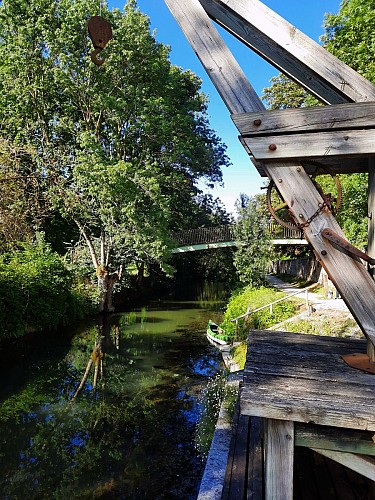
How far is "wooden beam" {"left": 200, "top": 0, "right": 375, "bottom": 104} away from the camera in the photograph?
6.03 ft

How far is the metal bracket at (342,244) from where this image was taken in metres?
1.73

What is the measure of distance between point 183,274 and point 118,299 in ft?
52.1

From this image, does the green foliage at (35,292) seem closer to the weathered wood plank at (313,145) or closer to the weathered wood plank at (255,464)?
the weathered wood plank at (255,464)

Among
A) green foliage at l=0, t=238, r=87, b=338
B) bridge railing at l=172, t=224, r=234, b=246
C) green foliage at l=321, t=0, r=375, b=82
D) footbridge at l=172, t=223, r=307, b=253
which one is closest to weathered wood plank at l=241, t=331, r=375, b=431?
green foliage at l=321, t=0, r=375, b=82

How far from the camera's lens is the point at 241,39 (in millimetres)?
2104

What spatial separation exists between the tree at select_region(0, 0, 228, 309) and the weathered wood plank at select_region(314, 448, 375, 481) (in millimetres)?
13639

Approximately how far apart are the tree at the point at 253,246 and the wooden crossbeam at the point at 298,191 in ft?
50.7

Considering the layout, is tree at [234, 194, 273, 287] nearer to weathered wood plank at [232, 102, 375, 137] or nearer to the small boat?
the small boat

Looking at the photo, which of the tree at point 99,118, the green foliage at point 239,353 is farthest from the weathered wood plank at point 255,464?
the tree at point 99,118

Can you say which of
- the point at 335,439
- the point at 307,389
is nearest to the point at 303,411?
the point at 307,389

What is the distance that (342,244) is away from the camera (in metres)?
1.74

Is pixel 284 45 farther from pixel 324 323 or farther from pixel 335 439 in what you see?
pixel 324 323

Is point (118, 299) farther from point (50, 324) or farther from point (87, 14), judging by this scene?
point (87, 14)

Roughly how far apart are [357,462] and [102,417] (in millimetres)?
6525
